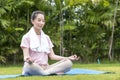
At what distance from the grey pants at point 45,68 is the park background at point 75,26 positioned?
632 centimetres

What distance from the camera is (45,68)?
562 centimetres

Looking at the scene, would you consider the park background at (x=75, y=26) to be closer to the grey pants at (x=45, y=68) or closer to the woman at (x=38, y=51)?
the woman at (x=38, y=51)

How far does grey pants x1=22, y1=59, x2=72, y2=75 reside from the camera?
5.38m

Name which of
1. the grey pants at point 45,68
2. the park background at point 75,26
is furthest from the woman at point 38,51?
the park background at point 75,26

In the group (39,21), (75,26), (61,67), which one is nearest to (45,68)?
(61,67)

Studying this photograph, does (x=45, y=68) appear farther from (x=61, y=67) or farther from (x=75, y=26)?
(x=75, y=26)

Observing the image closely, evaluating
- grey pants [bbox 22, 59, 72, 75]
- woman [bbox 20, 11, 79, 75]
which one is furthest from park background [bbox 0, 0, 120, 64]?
grey pants [bbox 22, 59, 72, 75]

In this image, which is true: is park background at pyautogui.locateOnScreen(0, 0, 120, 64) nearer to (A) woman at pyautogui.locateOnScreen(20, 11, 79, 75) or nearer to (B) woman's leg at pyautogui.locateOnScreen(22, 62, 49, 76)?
(A) woman at pyautogui.locateOnScreen(20, 11, 79, 75)

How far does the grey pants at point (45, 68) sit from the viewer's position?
17.7 ft

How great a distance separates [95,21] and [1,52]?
363 centimetres

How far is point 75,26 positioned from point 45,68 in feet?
23.3

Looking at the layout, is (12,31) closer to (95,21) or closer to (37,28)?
(95,21)

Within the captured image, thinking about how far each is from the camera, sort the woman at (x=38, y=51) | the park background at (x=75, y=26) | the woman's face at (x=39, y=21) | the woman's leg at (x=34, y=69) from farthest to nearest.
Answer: the park background at (x=75, y=26), the woman's face at (x=39, y=21), the woman at (x=38, y=51), the woman's leg at (x=34, y=69)

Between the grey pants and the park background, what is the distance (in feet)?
20.7
